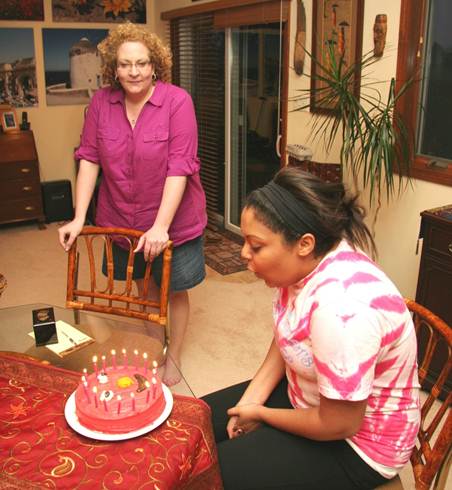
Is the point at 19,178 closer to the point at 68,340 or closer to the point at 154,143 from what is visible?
the point at 154,143

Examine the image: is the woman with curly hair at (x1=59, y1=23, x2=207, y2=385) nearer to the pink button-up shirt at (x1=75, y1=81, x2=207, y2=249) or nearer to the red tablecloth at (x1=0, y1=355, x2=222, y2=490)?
the pink button-up shirt at (x1=75, y1=81, x2=207, y2=249)

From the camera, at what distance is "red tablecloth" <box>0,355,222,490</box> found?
3.33ft

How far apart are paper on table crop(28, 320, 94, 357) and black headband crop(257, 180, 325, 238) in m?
0.77

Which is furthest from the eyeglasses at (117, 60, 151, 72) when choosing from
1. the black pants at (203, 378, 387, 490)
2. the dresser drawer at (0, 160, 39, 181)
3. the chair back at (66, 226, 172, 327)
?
the dresser drawer at (0, 160, 39, 181)

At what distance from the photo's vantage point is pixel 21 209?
506 centimetres

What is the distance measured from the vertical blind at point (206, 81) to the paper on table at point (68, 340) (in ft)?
10.7

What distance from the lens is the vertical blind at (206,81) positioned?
4676mm

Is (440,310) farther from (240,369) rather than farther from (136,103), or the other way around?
(136,103)

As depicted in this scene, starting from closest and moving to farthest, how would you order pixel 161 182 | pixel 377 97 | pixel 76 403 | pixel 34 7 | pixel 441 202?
pixel 76 403
pixel 161 182
pixel 441 202
pixel 377 97
pixel 34 7

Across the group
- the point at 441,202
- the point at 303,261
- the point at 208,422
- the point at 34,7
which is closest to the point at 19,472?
the point at 208,422

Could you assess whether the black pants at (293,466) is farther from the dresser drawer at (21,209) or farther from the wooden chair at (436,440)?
the dresser drawer at (21,209)

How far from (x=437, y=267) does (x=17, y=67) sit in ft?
13.7

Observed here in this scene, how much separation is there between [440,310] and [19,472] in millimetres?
1873

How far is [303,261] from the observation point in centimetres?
125
